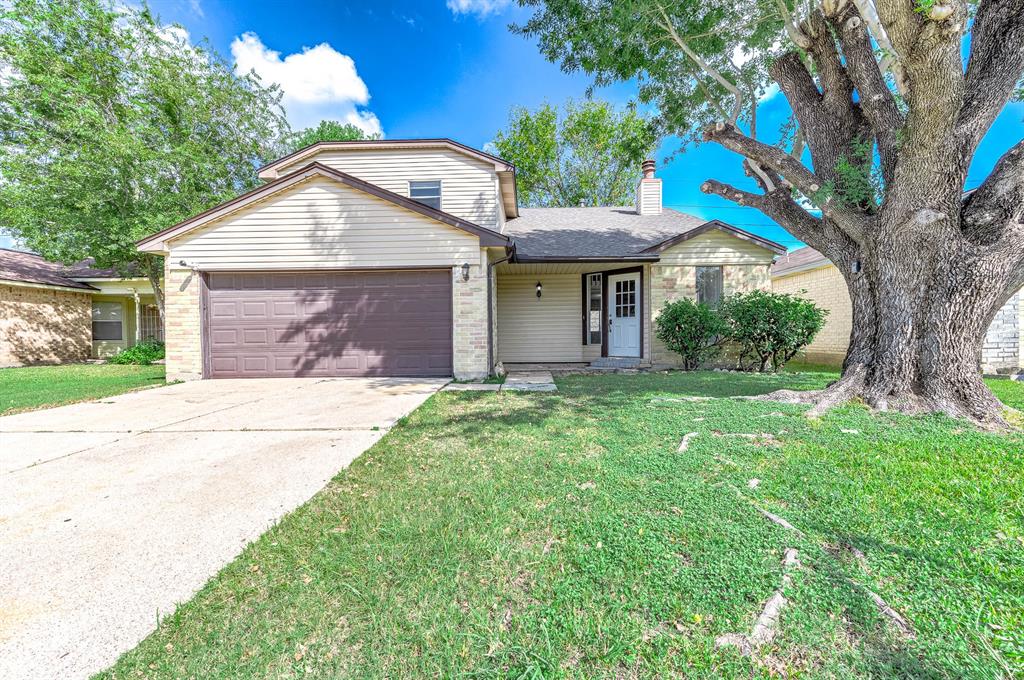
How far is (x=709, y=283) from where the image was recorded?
10117 millimetres

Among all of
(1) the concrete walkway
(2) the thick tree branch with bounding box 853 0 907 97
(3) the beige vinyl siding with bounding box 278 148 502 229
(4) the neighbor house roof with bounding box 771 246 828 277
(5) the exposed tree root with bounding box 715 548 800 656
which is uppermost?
(3) the beige vinyl siding with bounding box 278 148 502 229

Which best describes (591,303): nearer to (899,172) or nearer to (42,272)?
(899,172)

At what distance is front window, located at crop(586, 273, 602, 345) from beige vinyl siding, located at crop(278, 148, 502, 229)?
315 cm

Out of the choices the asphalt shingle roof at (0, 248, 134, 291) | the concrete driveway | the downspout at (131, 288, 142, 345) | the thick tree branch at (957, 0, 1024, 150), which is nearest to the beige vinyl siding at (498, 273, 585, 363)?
the concrete driveway

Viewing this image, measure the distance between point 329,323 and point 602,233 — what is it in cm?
776

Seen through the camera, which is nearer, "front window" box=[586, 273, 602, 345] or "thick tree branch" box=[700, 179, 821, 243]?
"thick tree branch" box=[700, 179, 821, 243]

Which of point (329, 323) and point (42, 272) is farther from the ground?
point (42, 272)

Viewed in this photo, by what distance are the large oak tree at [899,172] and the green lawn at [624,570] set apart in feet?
6.40

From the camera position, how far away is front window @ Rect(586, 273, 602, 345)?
444 inches

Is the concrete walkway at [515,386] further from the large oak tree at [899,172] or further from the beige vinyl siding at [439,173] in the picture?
the beige vinyl siding at [439,173]

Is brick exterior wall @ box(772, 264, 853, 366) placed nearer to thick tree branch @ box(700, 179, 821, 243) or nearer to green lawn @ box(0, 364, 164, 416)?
thick tree branch @ box(700, 179, 821, 243)

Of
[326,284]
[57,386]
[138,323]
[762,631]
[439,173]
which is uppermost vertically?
[439,173]

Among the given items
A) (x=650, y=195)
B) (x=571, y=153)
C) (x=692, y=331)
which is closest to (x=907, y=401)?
(x=692, y=331)

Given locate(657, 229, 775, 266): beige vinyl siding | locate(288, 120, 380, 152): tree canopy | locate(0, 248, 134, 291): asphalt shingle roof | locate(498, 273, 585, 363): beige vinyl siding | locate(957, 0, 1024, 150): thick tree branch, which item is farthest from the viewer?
locate(288, 120, 380, 152): tree canopy
